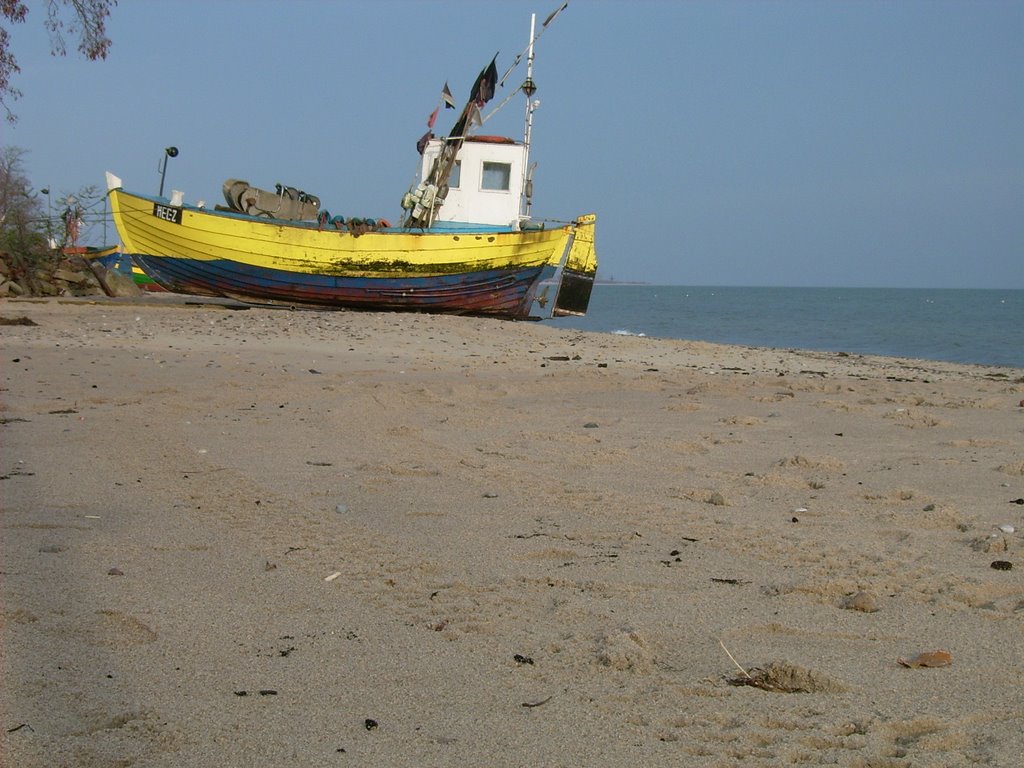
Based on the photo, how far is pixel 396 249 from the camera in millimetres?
16766

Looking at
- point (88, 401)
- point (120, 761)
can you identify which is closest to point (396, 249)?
point (88, 401)

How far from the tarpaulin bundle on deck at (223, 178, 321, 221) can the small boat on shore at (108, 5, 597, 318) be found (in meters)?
0.02

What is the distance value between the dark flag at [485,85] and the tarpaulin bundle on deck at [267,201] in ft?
11.3

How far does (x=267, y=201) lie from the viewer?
1719cm

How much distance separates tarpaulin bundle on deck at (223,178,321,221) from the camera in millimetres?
16938

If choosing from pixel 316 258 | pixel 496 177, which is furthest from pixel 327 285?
pixel 496 177

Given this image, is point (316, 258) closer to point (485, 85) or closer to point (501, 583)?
point (485, 85)

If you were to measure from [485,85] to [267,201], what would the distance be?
4394 mm

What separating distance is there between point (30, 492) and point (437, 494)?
5.29ft

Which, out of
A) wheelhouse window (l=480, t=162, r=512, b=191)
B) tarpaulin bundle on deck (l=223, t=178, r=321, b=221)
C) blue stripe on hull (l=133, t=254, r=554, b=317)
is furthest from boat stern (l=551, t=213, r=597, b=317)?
tarpaulin bundle on deck (l=223, t=178, r=321, b=221)

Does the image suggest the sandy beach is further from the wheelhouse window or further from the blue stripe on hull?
the wheelhouse window

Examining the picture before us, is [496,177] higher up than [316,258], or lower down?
higher up

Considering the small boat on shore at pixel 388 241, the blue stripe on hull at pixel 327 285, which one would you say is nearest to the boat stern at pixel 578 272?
the small boat on shore at pixel 388 241

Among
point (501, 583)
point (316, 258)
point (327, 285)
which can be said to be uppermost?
point (316, 258)
